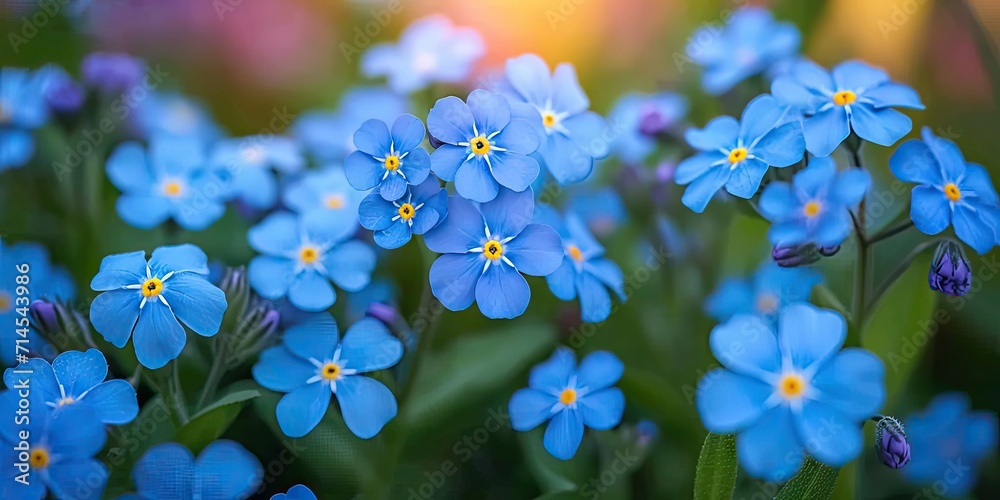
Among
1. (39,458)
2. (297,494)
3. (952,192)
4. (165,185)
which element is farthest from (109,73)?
(952,192)

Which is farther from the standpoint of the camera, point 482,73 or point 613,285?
point 482,73

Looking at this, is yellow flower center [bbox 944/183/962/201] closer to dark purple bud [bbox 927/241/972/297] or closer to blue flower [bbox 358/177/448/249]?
dark purple bud [bbox 927/241/972/297]

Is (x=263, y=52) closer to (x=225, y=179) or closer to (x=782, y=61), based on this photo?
(x=225, y=179)

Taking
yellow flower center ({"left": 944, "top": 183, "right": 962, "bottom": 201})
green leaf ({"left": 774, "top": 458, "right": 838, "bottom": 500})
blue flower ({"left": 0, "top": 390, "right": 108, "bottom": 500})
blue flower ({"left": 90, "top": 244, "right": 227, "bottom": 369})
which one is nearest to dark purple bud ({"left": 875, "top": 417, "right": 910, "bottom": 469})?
green leaf ({"left": 774, "top": 458, "right": 838, "bottom": 500})

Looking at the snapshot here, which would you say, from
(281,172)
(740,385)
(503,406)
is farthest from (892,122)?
(281,172)

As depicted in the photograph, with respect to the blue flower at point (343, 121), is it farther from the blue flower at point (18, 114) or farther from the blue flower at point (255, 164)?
the blue flower at point (18, 114)
